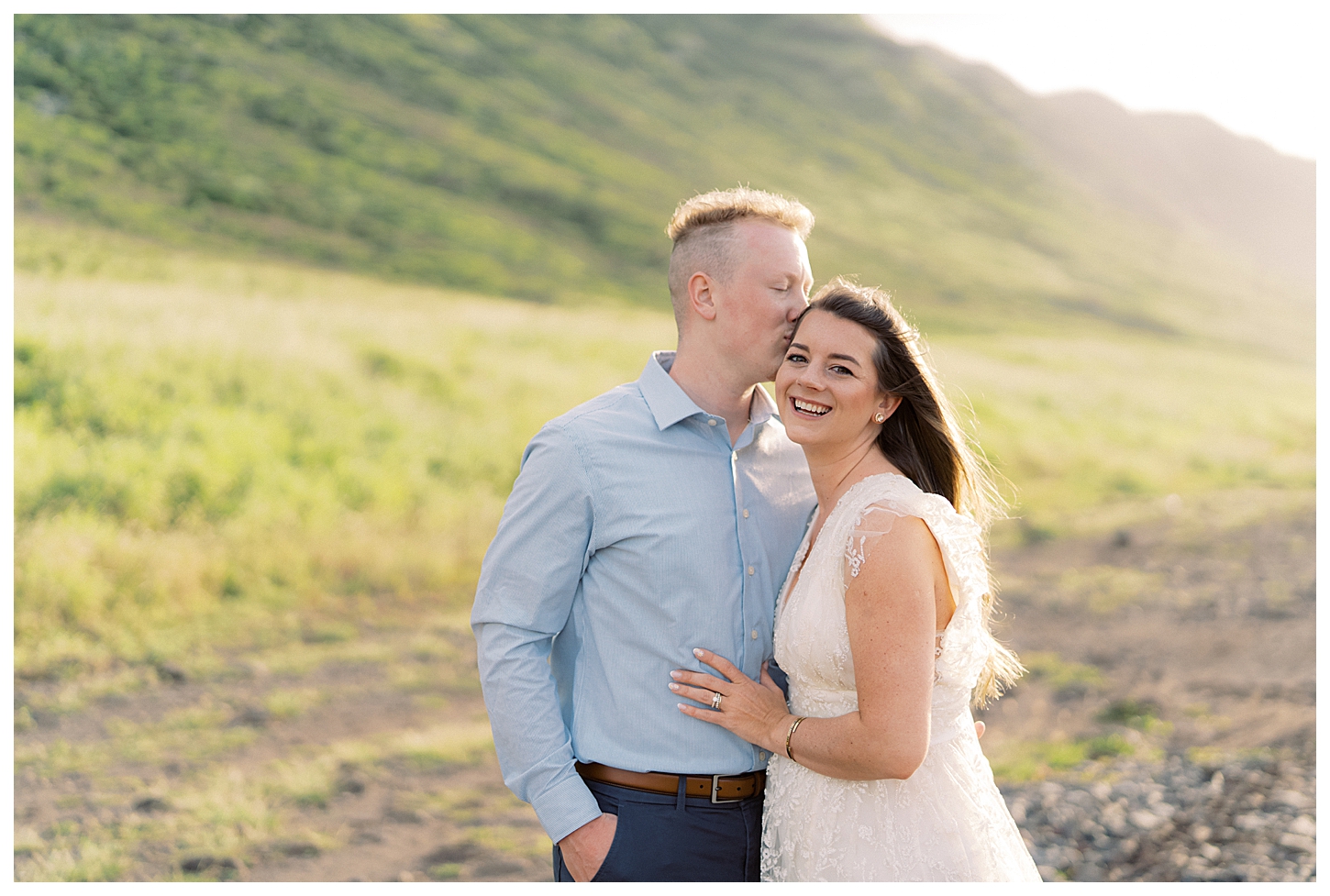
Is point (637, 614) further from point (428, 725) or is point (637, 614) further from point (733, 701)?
point (428, 725)

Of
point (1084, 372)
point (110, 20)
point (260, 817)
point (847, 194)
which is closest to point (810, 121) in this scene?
point (847, 194)

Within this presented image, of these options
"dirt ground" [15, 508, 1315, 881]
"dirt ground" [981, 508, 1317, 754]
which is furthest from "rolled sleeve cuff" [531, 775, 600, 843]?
"dirt ground" [981, 508, 1317, 754]

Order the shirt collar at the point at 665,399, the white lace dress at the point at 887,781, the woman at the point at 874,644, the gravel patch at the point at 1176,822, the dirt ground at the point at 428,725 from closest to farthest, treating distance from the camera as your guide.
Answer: the woman at the point at 874,644 < the white lace dress at the point at 887,781 < the shirt collar at the point at 665,399 < the gravel patch at the point at 1176,822 < the dirt ground at the point at 428,725

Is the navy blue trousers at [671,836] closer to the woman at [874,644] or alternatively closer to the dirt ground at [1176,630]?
the woman at [874,644]

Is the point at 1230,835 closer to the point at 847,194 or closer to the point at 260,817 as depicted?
the point at 260,817

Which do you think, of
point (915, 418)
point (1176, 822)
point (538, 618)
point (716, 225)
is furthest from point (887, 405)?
point (1176, 822)

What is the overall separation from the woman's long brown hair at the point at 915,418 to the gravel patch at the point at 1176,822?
4445 mm

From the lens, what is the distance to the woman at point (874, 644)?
2357 millimetres

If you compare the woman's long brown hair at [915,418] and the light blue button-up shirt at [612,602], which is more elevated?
the woman's long brown hair at [915,418]

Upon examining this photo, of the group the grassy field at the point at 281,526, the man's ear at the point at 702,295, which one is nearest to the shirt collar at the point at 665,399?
the man's ear at the point at 702,295

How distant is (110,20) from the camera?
31875mm

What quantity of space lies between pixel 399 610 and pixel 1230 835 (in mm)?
8995

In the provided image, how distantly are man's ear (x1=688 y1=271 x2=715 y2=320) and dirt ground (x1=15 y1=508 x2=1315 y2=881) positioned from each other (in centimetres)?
501

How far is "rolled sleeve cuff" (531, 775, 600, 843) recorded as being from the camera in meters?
2.67
